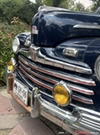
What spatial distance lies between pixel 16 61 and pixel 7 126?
96cm

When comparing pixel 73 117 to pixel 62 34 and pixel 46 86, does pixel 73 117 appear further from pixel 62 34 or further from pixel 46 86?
pixel 62 34

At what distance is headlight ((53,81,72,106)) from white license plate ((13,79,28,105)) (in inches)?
21.2

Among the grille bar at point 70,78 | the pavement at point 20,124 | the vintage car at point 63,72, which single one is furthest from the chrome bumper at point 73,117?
the pavement at point 20,124

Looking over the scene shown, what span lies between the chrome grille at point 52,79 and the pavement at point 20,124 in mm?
668

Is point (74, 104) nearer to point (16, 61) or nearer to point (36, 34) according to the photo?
point (36, 34)

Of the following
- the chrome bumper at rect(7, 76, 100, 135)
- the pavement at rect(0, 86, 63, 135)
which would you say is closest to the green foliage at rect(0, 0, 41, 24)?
the pavement at rect(0, 86, 63, 135)

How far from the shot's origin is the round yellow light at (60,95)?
1.89 meters

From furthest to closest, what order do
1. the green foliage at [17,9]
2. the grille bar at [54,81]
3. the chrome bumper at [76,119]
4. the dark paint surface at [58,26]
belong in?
the green foliage at [17,9] < the dark paint surface at [58,26] < the grille bar at [54,81] < the chrome bumper at [76,119]

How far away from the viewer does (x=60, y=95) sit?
76.4 inches

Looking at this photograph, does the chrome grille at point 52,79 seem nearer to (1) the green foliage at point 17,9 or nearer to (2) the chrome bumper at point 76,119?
(2) the chrome bumper at point 76,119

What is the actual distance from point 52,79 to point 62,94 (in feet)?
0.84

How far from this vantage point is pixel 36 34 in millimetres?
2469

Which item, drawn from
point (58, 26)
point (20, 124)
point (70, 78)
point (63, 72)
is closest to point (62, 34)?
point (58, 26)

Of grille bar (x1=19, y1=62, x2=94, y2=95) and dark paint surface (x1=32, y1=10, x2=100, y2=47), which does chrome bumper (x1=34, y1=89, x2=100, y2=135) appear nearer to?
grille bar (x1=19, y1=62, x2=94, y2=95)
